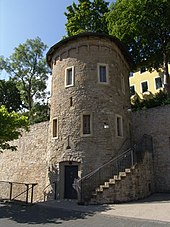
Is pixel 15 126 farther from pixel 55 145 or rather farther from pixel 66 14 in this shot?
pixel 66 14

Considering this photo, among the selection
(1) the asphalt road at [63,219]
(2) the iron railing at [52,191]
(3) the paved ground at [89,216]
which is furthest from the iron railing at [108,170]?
(2) the iron railing at [52,191]

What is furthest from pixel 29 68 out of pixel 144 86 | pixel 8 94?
pixel 144 86

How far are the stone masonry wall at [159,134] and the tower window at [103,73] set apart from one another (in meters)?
4.27

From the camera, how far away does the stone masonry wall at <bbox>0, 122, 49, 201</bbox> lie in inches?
681

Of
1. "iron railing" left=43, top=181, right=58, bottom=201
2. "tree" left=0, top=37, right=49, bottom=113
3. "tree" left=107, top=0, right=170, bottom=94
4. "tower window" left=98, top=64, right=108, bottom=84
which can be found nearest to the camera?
"iron railing" left=43, top=181, right=58, bottom=201

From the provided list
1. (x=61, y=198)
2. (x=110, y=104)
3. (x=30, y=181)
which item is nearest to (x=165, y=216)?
(x=61, y=198)

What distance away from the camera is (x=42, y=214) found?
9.85 meters

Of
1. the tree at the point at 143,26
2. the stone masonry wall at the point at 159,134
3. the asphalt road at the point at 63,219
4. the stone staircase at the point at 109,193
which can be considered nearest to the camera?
the asphalt road at the point at 63,219

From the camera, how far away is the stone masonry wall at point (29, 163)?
1729 cm

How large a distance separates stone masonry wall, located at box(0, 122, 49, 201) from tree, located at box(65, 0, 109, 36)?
1247cm

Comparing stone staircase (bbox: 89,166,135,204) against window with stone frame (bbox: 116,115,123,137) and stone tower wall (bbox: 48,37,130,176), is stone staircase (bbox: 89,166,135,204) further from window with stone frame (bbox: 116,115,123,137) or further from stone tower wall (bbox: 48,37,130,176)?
window with stone frame (bbox: 116,115,123,137)

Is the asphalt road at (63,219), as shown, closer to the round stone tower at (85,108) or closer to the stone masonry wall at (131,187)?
the stone masonry wall at (131,187)

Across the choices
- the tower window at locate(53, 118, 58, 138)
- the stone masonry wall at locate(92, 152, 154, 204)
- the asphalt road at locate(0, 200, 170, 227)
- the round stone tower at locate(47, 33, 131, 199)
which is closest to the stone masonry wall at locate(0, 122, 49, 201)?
the tower window at locate(53, 118, 58, 138)

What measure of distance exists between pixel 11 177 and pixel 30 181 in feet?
10.5
